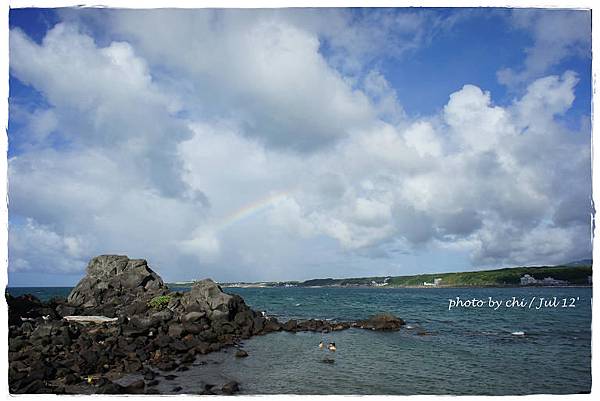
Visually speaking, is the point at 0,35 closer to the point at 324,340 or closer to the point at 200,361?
the point at 200,361

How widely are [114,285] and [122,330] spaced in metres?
17.0

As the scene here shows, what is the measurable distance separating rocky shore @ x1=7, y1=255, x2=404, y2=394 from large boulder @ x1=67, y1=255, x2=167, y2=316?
0.08 m

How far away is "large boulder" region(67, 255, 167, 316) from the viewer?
3353 centimetres

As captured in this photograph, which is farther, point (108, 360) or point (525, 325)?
point (525, 325)

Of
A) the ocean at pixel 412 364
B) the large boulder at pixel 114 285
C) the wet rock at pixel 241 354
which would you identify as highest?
the large boulder at pixel 114 285

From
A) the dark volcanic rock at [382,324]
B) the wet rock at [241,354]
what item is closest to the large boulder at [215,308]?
the wet rock at [241,354]

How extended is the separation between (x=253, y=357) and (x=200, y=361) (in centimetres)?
253

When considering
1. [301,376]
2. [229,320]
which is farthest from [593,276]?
[229,320]

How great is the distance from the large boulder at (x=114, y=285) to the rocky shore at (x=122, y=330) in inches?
3.2

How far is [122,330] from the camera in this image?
20.0 m

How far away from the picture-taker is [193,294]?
27.8 metres

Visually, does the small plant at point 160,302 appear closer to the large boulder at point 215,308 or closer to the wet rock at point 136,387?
the large boulder at point 215,308

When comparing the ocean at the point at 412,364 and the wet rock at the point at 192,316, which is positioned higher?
the wet rock at the point at 192,316

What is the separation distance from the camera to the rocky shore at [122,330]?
1327 cm
